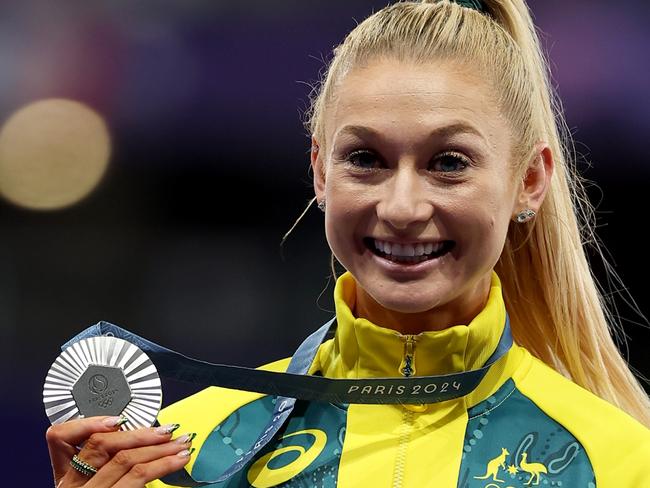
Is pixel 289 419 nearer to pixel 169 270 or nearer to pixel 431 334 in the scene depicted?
pixel 431 334

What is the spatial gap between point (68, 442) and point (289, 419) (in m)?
0.41

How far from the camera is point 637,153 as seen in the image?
393cm

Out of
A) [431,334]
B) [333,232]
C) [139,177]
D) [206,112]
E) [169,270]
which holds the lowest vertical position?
[431,334]

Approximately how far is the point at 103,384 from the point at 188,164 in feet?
8.15

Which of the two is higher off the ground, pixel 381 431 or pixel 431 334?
pixel 431 334

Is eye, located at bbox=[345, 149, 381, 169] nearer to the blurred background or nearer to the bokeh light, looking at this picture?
the blurred background

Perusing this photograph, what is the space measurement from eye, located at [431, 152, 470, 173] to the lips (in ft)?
0.37

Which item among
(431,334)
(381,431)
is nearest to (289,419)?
(381,431)

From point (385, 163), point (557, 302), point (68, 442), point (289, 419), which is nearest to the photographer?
point (68, 442)

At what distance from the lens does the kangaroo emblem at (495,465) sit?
1740mm

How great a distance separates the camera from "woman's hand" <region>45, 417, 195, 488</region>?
1.60 m

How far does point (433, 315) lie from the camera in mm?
1849

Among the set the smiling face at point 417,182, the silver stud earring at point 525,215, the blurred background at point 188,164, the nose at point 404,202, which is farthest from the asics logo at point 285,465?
the blurred background at point 188,164

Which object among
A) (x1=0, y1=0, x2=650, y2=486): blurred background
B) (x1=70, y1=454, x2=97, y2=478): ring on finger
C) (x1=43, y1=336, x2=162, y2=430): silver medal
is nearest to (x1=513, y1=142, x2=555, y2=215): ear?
(x1=43, y1=336, x2=162, y2=430): silver medal
